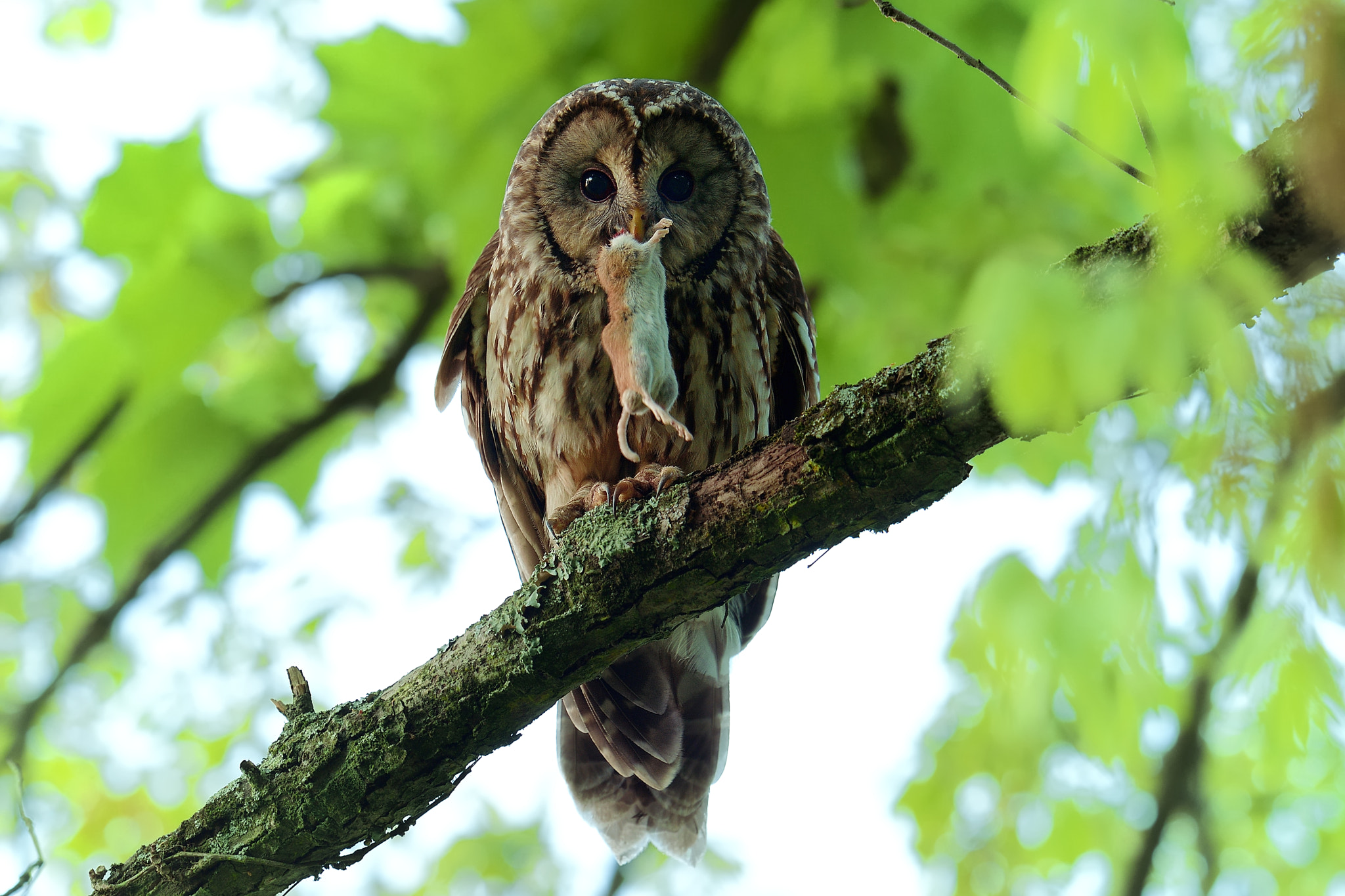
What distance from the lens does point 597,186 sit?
3271mm

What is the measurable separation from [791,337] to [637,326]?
34.4 inches

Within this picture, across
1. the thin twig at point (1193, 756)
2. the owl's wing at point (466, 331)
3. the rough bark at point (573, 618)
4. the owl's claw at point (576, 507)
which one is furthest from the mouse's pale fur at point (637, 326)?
the thin twig at point (1193, 756)

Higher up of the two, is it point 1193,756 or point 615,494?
point 615,494

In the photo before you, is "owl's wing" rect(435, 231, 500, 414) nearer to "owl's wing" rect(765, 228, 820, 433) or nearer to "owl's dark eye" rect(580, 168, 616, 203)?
"owl's dark eye" rect(580, 168, 616, 203)

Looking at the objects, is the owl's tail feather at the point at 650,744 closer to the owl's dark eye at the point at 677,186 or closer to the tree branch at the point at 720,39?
the owl's dark eye at the point at 677,186

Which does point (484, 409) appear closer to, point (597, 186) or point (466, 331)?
point (466, 331)

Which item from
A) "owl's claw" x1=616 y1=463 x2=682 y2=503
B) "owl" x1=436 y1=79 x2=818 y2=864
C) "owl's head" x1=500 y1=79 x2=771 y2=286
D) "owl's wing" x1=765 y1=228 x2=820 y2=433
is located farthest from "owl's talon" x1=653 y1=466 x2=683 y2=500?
"owl's wing" x1=765 y1=228 x2=820 y2=433

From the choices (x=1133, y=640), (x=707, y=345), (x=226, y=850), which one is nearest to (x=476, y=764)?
(x=226, y=850)

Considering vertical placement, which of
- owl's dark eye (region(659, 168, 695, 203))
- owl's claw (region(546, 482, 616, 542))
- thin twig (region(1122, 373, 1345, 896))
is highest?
owl's dark eye (region(659, 168, 695, 203))

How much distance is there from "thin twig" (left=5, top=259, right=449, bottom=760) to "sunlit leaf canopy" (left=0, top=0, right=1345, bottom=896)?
0.05 feet

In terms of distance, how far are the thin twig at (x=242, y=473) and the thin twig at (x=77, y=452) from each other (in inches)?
17.0

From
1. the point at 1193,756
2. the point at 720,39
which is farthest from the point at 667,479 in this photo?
the point at 1193,756

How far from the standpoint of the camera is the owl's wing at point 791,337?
3.32 metres

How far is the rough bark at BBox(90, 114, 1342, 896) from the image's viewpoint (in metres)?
1.79
